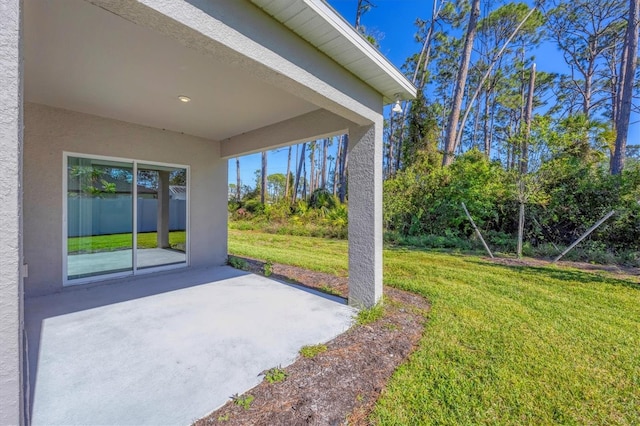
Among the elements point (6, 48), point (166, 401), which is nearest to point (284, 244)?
point (166, 401)

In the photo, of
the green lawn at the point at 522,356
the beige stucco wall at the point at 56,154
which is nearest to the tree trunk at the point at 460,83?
the green lawn at the point at 522,356

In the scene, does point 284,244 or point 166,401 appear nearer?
point 166,401

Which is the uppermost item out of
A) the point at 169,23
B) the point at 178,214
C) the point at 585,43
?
the point at 585,43

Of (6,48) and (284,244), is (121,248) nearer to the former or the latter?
(6,48)

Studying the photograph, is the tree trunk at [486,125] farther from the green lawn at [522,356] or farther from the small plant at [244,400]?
the small plant at [244,400]

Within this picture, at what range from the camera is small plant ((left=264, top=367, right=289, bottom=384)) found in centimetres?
227

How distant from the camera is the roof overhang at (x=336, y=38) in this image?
2.28m

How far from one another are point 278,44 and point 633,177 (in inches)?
379

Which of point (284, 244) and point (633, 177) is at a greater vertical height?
point (633, 177)

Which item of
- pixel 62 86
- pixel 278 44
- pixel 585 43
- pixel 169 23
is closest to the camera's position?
pixel 169 23

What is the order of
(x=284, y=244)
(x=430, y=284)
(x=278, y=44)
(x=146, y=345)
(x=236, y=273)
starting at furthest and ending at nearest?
(x=284, y=244) → (x=236, y=273) → (x=430, y=284) → (x=146, y=345) → (x=278, y=44)

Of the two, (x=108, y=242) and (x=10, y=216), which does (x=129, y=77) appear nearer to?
(x=10, y=216)

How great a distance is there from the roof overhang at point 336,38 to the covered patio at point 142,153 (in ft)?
0.05

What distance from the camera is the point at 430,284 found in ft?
15.9
